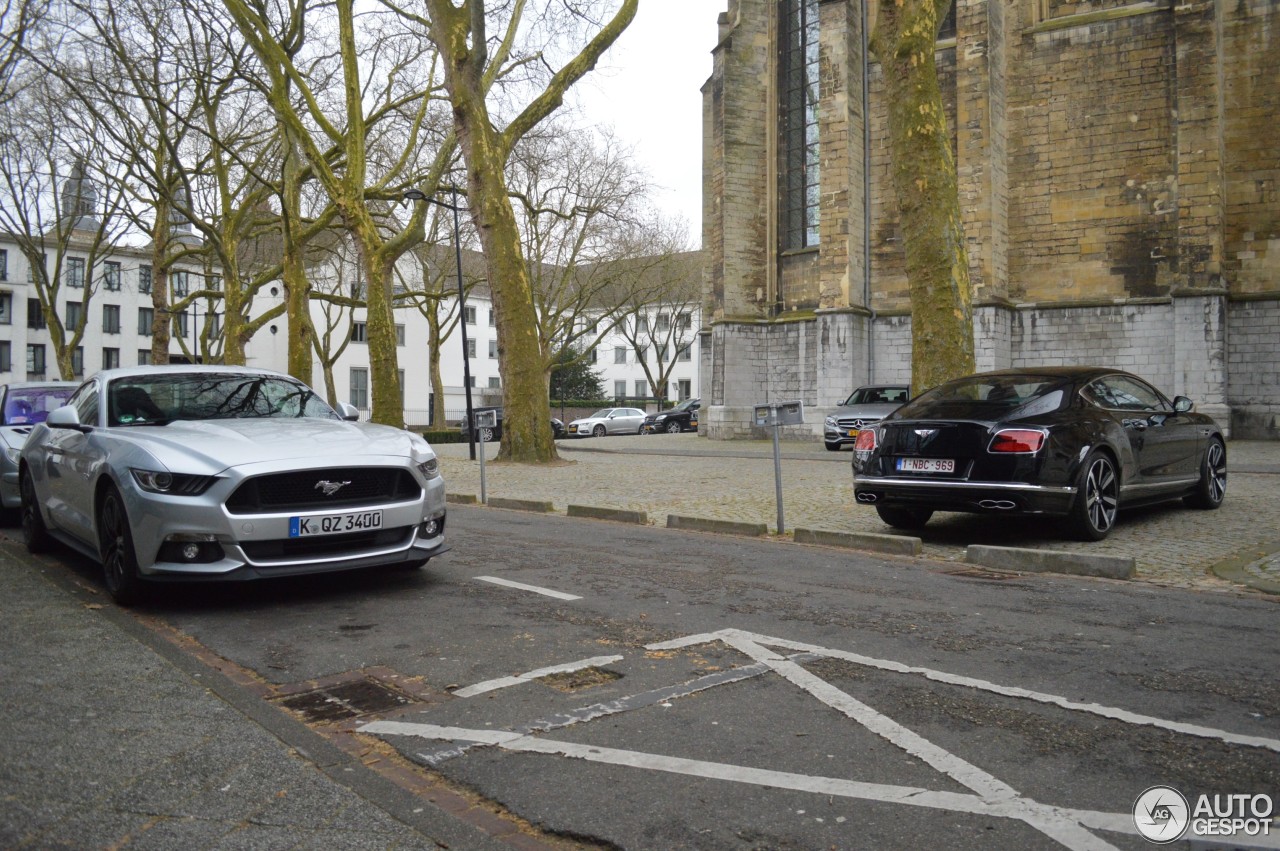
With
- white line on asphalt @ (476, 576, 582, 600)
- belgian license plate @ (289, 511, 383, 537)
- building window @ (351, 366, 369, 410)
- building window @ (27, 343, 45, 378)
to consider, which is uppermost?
building window @ (27, 343, 45, 378)

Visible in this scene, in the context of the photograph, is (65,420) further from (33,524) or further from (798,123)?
(798,123)

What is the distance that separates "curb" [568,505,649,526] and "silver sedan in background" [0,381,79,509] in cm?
559

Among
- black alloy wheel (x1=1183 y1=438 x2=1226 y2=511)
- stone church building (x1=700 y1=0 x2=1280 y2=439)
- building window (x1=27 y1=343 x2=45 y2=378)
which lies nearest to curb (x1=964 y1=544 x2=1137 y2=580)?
black alloy wheel (x1=1183 y1=438 x2=1226 y2=511)

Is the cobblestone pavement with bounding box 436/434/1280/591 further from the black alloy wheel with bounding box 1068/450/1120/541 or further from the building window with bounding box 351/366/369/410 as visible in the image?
the building window with bounding box 351/366/369/410

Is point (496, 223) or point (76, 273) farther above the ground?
point (76, 273)

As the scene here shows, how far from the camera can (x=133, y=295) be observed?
70688mm

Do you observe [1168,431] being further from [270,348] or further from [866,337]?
[270,348]

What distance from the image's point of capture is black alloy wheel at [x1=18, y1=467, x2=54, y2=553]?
8.68 meters

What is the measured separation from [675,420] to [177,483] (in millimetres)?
42132

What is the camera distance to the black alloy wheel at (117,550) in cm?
623

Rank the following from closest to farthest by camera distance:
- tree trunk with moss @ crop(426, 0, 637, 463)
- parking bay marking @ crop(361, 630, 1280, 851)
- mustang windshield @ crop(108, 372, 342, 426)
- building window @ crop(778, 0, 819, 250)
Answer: parking bay marking @ crop(361, 630, 1280, 851)
mustang windshield @ crop(108, 372, 342, 426)
tree trunk with moss @ crop(426, 0, 637, 463)
building window @ crop(778, 0, 819, 250)

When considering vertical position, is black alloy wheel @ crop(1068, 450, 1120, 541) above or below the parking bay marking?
above

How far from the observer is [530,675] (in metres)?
4.67

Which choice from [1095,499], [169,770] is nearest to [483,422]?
[1095,499]
